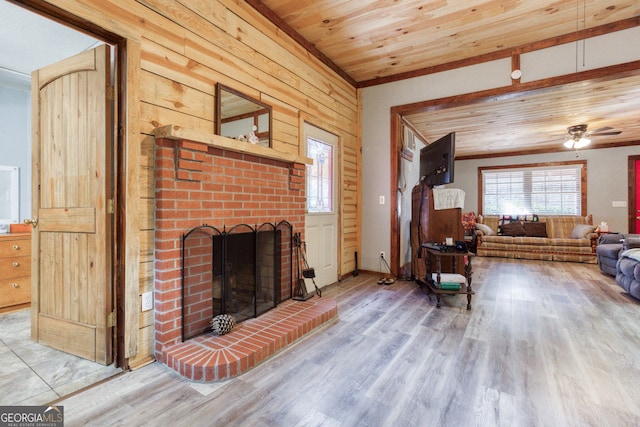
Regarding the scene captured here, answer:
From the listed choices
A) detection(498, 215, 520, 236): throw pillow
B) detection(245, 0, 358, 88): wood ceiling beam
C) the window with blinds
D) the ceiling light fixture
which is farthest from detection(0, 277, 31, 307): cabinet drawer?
the window with blinds

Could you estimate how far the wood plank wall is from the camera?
1819 mm

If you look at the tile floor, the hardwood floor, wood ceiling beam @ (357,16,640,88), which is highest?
wood ceiling beam @ (357,16,640,88)

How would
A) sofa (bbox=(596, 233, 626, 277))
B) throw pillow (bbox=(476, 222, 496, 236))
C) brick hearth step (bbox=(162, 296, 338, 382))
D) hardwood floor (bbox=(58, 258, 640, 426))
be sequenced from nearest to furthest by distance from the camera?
hardwood floor (bbox=(58, 258, 640, 426)) → brick hearth step (bbox=(162, 296, 338, 382)) → sofa (bbox=(596, 233, 626, 277)) → throw pillow (bbox=(476, 222, 496, 236))

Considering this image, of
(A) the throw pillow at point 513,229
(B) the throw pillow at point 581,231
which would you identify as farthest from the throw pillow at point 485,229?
(B) the throw pillow at point 581,231

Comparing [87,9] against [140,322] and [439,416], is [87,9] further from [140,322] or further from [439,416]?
[439,416]

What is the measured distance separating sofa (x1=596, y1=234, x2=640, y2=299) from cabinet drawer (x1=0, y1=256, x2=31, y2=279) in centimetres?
632

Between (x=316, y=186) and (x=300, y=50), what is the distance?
1.54 metres

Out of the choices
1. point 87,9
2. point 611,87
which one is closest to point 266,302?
point 87,9

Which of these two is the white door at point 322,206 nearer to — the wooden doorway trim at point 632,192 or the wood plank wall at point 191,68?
A: the wood plank wall at point 191,68

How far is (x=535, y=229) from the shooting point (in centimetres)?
682

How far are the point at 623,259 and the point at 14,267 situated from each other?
6736 mm

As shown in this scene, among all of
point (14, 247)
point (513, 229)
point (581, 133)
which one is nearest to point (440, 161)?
point (581, 133)

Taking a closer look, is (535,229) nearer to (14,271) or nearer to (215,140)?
(215,140)

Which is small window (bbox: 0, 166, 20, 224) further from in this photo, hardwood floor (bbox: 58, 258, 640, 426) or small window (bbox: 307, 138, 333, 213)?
small window (bbox: 307, 138, 333, 213)
